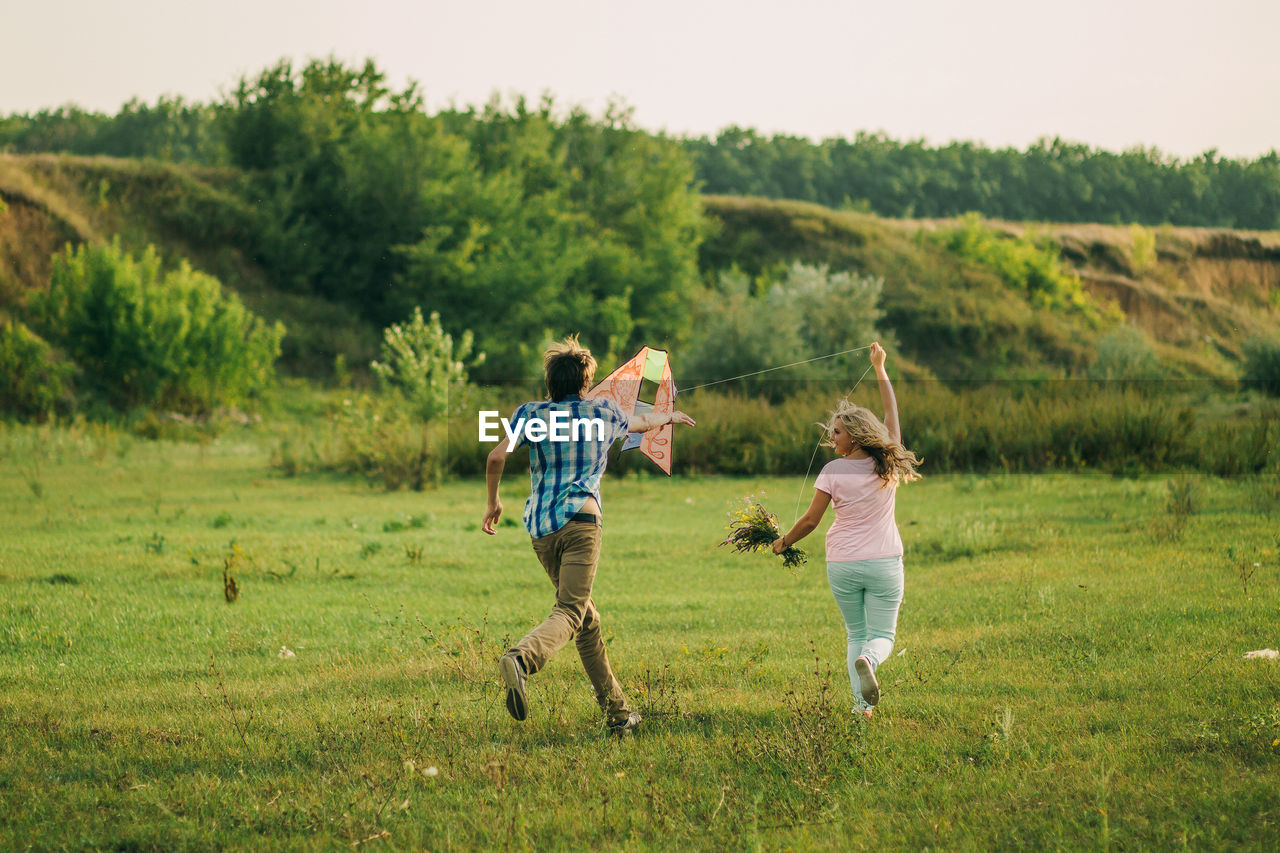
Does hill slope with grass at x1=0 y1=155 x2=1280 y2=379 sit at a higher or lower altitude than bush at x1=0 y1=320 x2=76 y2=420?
higher

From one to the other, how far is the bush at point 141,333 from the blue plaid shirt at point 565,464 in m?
30.4

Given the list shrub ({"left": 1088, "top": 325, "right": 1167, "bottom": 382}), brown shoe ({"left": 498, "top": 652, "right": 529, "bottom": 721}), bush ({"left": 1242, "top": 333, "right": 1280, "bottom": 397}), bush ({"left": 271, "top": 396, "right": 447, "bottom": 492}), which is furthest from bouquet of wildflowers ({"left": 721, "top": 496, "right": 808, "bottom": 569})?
shrub ({"left": 1088, "top": 325, "right": 1167, "bottom": 382})

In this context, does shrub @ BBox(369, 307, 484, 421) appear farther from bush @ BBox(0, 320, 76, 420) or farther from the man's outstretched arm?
the man's outstretched arm

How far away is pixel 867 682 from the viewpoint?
5.41 metres

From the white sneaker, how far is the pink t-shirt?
60cm

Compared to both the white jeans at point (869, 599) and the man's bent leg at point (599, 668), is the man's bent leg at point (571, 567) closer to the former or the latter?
the man's bent leg at point (599, 668)

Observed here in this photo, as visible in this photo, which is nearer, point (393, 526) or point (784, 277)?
point (393, 526)

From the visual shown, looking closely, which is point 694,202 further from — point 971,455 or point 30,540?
point 30,540

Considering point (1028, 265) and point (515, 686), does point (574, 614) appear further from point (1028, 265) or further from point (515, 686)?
point (1028, 265)

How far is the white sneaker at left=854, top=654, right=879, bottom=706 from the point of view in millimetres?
5402

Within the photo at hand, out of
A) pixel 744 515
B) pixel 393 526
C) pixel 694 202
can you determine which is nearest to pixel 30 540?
pixel 393 526

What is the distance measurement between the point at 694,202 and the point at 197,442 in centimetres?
Answer: 3335

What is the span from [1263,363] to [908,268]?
25452mm

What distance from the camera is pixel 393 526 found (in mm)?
15266
